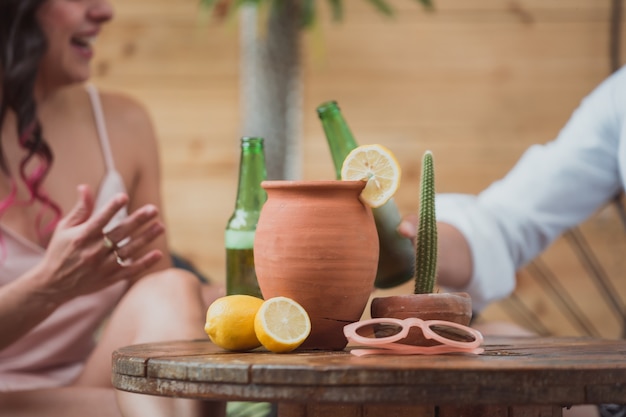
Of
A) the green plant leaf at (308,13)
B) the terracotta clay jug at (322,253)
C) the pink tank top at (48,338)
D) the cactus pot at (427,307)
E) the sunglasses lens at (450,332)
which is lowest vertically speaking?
the pink tank top at (48,338)

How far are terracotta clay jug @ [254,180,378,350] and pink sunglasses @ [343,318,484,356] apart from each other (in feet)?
0.17

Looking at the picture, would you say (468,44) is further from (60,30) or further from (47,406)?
(47,406)

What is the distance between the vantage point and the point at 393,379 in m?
0.89

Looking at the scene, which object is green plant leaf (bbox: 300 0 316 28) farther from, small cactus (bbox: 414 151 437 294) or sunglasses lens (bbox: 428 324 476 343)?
sunglasses lens (bbox: 428 324 476 343)

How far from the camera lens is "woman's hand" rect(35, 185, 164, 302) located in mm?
1432

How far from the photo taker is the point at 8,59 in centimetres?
191

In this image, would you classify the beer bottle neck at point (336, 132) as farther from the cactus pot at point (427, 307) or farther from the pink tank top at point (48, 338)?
the pink tank top at point (48, 338)

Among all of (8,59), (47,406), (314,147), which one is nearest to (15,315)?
(47,406)

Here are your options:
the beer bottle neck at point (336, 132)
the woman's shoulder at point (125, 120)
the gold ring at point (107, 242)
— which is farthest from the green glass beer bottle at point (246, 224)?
the woman's shoulder at point (125, 120)

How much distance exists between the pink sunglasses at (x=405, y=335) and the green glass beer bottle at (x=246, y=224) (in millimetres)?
307

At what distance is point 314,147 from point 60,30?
219 cm

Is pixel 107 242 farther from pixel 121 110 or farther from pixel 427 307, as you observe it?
pixel 121 110

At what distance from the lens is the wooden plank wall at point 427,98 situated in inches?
157

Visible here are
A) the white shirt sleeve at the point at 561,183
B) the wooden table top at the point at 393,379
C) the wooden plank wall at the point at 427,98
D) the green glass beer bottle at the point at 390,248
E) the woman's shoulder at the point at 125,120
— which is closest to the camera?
the wooden table top at the point at 393,379
